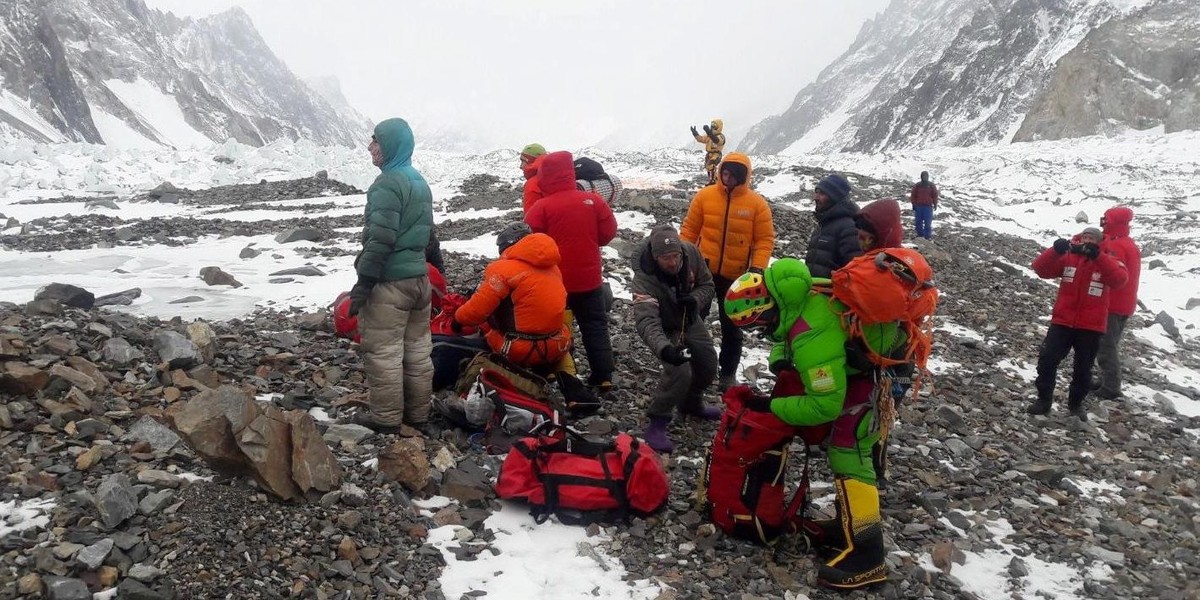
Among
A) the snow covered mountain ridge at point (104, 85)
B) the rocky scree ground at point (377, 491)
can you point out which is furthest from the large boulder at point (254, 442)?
the snow covered mountain ridge at point (104, 85)

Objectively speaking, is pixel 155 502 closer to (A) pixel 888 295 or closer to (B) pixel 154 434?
(B) pixel 154 434

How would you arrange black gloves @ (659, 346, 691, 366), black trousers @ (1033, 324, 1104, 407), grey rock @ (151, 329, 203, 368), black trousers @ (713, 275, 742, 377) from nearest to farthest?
black gloves @ (659, 346, 691, 366), grey rock @ (151, 329, 203, 368), black trousers @ (713, 275, 742, 377), black trousers @ (1033, 324, 1104, 407)

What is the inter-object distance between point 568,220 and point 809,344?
2848 mm

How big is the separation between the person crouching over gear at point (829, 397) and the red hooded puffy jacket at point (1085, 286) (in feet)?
14.4

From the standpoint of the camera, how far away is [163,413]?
16.3 ft

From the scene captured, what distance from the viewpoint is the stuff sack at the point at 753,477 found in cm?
480

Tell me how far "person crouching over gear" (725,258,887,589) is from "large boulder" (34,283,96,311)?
685 cm

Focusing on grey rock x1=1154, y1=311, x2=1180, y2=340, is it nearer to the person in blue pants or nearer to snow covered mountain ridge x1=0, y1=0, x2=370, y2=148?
the person in blue pants

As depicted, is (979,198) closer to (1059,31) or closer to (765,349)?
(765,349)

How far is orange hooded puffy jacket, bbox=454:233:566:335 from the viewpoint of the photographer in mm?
6004

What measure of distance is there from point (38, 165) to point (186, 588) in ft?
97.6

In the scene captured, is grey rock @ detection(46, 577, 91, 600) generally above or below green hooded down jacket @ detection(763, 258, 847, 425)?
below

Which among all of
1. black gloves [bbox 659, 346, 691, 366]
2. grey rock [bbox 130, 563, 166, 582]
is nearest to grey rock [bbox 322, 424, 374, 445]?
grey rock [bbox 130, 563, 166, 582]

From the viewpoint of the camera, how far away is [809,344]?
4414mm
